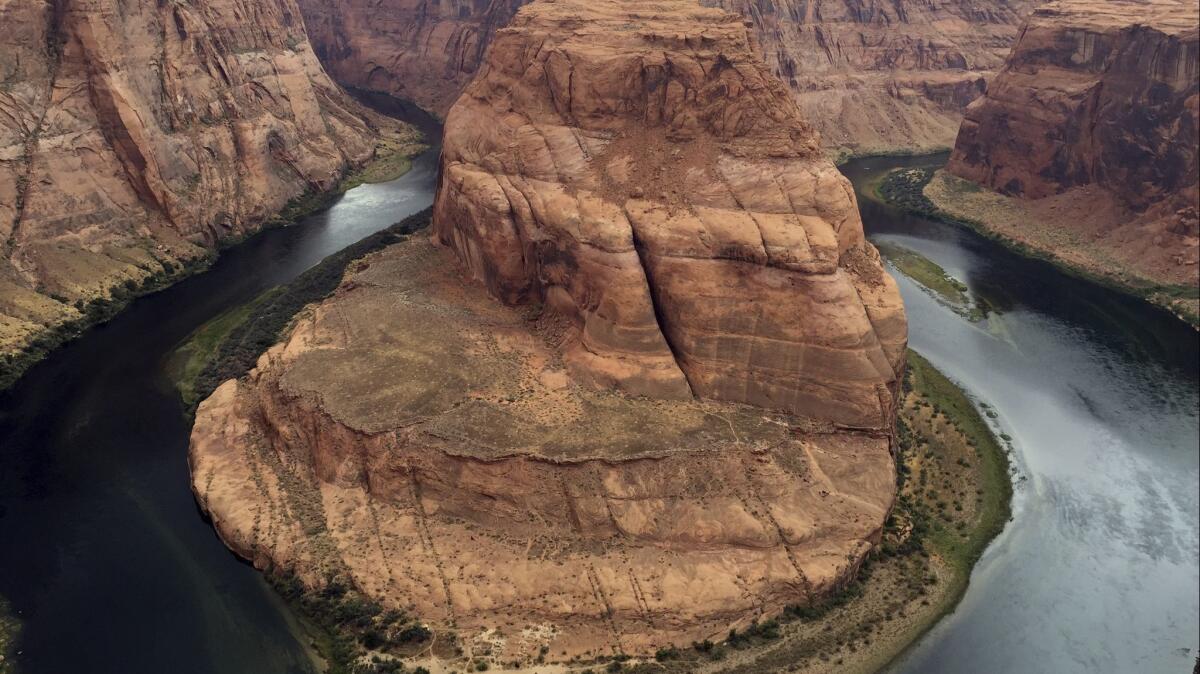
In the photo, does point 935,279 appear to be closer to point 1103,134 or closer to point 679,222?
Result: point 1103,134

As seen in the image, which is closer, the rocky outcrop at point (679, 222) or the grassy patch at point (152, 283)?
the rocky outcrop at point (679, 222)

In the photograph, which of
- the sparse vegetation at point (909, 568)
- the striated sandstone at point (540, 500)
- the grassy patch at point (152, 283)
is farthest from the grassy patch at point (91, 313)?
the sparse vegetation at point (909, 568)

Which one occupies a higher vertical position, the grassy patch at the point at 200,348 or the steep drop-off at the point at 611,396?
the steep drop-off at the point at 611,396

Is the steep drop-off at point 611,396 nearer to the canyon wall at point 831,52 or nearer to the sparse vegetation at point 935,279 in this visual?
the sparse vegetation at point 935,279

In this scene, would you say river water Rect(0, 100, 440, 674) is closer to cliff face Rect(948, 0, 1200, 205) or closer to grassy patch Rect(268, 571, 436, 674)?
grassy patch Rect(268, 571, 436, 674)

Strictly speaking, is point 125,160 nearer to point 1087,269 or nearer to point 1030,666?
point 1030,666

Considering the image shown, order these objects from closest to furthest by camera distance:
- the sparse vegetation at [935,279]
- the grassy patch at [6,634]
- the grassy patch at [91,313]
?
the grassy patch at [6,634]
the grassy patch at [91,313]
the sparse vegetation at [935,279]

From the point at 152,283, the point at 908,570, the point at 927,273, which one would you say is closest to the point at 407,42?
the point at 152,283
